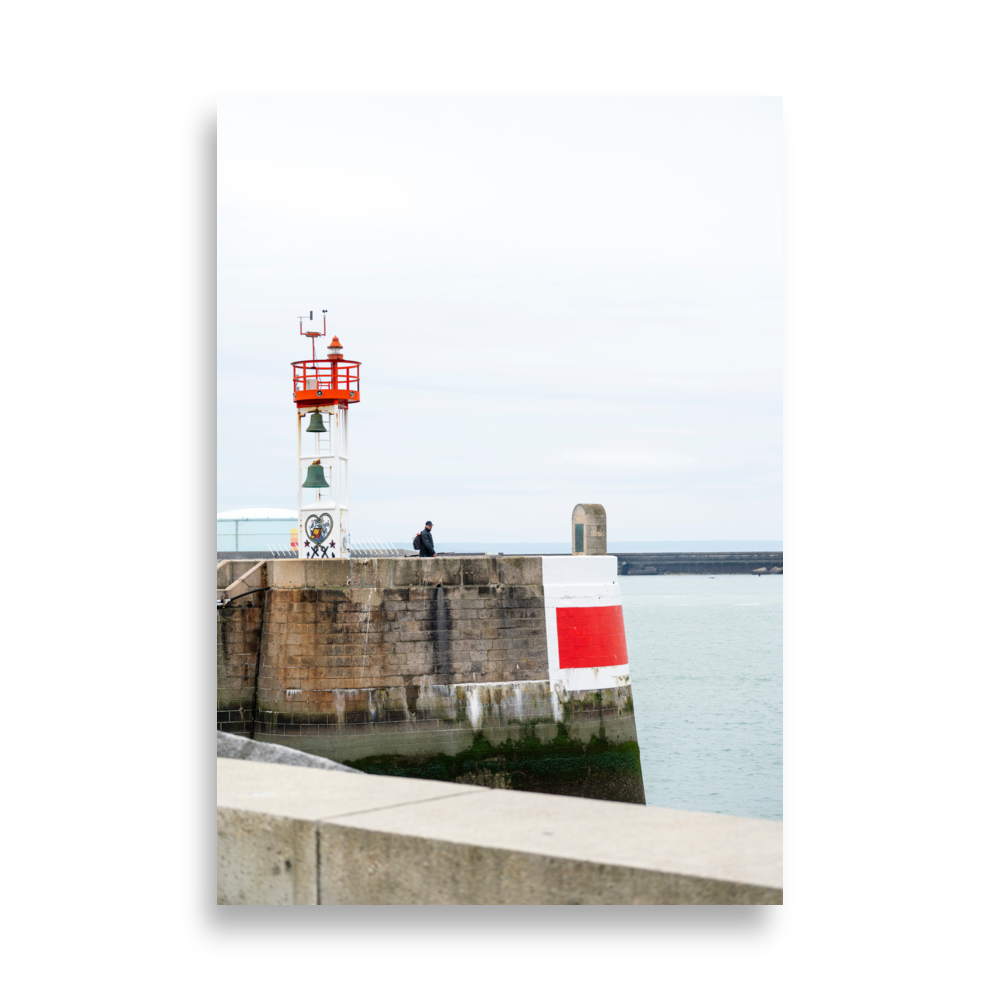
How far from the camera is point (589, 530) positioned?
17.2 meters

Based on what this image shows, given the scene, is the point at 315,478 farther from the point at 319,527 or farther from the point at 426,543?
the point at 426,543

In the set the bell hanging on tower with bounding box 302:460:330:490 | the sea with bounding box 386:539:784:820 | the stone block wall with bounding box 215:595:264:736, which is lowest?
the sea with bounding box 386:539:784:820

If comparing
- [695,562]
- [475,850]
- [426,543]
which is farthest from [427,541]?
[695,562]

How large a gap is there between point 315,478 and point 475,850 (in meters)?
17.7

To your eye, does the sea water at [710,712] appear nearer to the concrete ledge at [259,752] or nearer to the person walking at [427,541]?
the concrete ledge at [259,752]

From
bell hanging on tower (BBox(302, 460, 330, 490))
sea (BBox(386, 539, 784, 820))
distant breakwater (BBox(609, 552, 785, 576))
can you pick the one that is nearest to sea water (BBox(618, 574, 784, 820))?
sea (BBox(386, 539, 784, 820))

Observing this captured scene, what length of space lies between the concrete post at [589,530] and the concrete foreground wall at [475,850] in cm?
1405

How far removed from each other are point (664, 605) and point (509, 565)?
8893 cm

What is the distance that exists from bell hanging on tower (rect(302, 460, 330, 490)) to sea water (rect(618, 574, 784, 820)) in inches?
333

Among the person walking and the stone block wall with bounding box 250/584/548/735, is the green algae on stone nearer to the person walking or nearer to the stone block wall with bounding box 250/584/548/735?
the stone block wall with bounding box 250/584/548/735

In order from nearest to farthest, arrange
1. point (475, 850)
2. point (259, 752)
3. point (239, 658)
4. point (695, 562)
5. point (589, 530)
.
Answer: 1. point (475, 850)
2. point (259, 752)
3. point (239, 658)
4. point (589, 530)
5. point (695, 562)

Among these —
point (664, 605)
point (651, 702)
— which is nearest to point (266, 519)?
point (651, 702)

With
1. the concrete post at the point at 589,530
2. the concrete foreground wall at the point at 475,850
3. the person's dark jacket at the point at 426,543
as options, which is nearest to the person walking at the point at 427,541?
the person's dark jacket at the point at 426,543

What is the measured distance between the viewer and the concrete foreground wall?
2.32m
